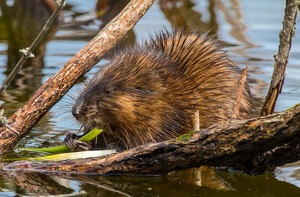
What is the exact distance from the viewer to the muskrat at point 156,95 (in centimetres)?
593

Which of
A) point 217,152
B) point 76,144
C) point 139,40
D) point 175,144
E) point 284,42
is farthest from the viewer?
point 139,40

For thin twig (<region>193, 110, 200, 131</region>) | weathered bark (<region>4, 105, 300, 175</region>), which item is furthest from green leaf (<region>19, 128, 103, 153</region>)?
thin twig (<region>193, 110, 200, 131</region>)

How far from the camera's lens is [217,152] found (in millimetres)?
5090

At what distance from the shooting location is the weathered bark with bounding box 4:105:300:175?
483cm

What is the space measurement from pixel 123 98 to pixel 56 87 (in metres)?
0.45

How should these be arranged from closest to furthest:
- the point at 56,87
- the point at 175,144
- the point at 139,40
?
the point at 175,144
the point at 56,87
the point at 139,40

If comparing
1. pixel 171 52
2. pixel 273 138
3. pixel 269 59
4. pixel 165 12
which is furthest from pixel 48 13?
pixel 273 138

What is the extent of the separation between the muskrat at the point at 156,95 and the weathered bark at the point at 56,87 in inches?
5.9

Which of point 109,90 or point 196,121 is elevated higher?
point 109,90

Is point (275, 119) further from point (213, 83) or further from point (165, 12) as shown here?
point (165, 12)

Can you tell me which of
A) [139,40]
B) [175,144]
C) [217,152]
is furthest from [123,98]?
[139,40]

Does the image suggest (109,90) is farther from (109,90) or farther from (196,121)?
(196,121)

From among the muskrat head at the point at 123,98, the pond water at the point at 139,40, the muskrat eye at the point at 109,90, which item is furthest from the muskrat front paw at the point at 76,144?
the muskrat eye at the point at 109,90

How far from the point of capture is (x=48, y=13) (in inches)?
426
